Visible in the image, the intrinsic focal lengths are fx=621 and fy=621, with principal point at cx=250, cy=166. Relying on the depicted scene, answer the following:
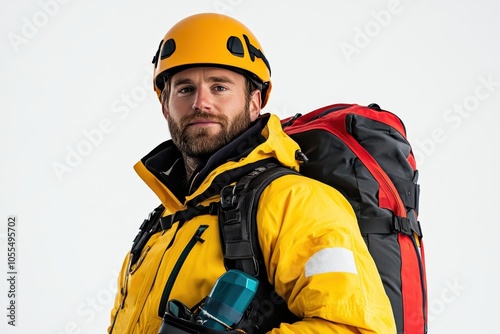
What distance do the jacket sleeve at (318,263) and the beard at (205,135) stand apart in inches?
17.8

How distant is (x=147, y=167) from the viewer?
8.46 feet

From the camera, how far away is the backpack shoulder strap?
188 cm

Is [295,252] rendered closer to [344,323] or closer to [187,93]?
[344,323]

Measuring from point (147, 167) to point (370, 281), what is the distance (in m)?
1.13

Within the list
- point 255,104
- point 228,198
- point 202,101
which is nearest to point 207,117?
point 202,101

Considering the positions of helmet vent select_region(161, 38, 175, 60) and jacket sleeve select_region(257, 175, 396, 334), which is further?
helmet vent select_region(161, 38, 175, 60)

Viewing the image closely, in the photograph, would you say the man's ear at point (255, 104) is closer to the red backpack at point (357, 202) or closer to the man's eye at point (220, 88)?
the man's eye at point (220, 88)

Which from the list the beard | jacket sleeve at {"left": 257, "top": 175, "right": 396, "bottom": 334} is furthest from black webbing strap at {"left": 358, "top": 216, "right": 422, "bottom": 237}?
the beard

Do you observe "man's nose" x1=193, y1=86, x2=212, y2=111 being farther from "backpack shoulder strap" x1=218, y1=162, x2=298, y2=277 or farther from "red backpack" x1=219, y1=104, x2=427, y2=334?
"backpack shoulder strap" x1=218, y1=162, x2=298, y2=277

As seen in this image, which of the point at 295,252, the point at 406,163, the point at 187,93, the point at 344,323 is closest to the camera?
the point at 344,323

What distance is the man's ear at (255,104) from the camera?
259cm

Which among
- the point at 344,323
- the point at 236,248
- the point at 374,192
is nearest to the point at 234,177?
the point at 236,248

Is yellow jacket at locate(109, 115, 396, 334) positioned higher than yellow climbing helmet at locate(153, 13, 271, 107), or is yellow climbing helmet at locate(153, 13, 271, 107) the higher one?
yellow climbing helmet at locate(153, 13, 271, 107)

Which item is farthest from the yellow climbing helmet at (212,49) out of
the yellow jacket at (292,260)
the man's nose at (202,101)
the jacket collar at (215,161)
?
the yellow jacket at (292,260)
